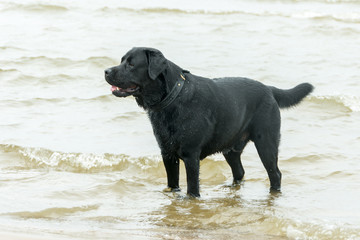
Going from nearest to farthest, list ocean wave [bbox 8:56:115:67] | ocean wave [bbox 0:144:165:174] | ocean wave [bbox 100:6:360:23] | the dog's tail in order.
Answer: the dog's tail, ocean wave [bbox 0:144:165:174], ocean wave [bbox 8:56:115:67], ocean wave [bbox 100:6:360:23]

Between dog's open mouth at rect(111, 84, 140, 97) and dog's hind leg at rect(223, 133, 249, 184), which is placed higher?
dog's open mouth at rect(111, 84, 140, 97)

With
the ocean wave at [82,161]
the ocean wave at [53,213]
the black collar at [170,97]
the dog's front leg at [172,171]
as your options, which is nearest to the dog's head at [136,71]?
the black collar at [170,97]

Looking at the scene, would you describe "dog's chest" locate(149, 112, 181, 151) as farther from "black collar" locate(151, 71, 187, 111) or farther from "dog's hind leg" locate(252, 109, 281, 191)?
"dog's hind leg" locate(252, 109, 281, 191)

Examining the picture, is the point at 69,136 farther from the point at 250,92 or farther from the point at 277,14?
the point at 277,14

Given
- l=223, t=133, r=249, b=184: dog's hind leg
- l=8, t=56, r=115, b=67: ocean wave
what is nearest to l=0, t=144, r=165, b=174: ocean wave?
l=223, t=133, r=249, b=184: dog's hind leg

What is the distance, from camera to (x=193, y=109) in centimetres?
566

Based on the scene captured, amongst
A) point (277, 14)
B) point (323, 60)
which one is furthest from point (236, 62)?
point (277, 14)

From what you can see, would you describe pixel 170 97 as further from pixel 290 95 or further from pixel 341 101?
pixel 341 101

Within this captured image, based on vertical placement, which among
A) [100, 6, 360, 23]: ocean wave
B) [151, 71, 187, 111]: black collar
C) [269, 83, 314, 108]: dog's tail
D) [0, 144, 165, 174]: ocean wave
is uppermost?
[151, 71, 187, 111]: black collar

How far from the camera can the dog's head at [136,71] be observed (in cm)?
548

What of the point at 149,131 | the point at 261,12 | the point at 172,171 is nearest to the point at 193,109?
the point at 172,171

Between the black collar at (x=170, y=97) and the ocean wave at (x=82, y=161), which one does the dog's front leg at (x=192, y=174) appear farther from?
the ocean wave at (x=82, y=161)

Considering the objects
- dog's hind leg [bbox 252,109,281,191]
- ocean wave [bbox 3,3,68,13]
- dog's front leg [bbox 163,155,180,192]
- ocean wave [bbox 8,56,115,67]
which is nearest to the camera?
dog's front leg [bbox 163,155,180,192]

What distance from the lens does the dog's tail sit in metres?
6.54
